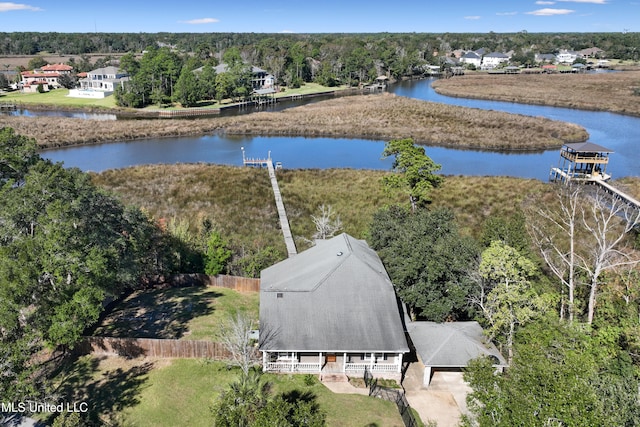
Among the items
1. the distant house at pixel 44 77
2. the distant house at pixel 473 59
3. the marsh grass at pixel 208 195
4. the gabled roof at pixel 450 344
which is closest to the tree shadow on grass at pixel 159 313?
the marsh grass at pixel 208 195

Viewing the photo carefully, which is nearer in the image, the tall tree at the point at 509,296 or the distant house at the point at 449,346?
the tall tree at the point at 509,296

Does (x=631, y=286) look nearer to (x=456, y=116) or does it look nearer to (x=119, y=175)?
(x=119, y=175)

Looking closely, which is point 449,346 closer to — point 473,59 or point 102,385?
point 102,385

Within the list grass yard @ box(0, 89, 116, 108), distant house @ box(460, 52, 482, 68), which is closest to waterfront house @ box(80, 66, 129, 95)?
grass yard @ box(0, 89, 116, 108)

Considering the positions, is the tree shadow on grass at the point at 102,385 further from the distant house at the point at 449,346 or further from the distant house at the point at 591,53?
the distant house at the point at 591,53

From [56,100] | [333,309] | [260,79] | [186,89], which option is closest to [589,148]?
[333,309]

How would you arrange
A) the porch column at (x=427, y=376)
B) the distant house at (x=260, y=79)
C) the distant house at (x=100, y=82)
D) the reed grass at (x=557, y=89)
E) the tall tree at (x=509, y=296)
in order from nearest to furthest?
the tall tree at (x=509, y=296), the porch column at (x=427, y=376), the reed grass at (x=557, y=89), the distant house at (x=100, y=82), the distant house at (x=260, y=79)

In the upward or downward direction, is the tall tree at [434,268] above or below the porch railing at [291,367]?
above
